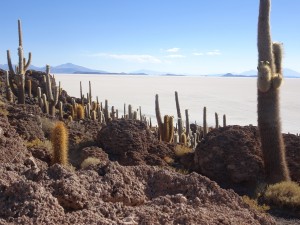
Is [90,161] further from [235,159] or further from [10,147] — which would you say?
[10,147]

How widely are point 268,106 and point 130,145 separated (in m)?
4.07

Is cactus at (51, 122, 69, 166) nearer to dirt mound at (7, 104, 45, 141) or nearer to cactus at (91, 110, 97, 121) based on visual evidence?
dirt mound at (7, 104, 45, 141)

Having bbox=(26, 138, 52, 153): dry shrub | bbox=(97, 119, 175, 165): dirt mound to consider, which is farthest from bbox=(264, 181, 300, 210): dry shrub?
bbox=(26, 138, 52, 153): dry shrub

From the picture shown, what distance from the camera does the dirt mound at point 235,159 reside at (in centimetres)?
1024

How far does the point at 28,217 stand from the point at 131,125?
9.91 meters

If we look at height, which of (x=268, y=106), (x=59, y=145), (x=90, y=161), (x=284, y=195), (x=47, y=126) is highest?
(x=268, y=106)

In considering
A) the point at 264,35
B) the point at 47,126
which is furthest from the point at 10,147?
the point at 47,126

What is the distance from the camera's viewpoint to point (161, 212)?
325cm

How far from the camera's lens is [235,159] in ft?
34.0

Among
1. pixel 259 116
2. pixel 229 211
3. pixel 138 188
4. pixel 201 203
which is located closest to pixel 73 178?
pixel 138 188

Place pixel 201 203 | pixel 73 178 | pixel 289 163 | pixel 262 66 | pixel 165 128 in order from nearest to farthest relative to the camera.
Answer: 1. pixel 73 178
2. pixel 201 203
3. pixel 262 66
4. pixel 289 163
5. pixel 165 128

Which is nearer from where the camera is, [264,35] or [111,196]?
[111,196]

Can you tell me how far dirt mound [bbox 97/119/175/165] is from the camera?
11.9 m

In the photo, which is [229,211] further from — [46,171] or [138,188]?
[46,171]
